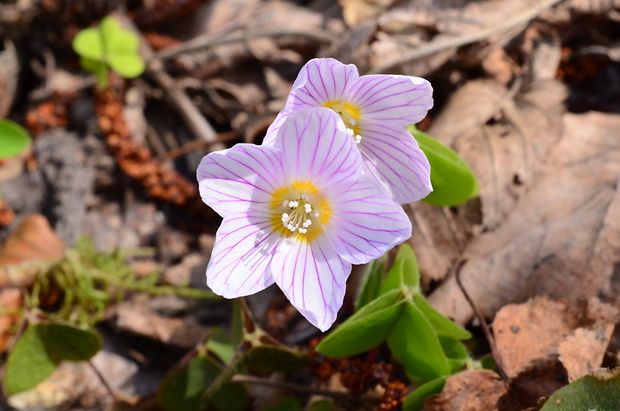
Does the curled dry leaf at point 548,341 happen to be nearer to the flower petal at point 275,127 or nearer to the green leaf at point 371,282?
the green leaf at point 371,282

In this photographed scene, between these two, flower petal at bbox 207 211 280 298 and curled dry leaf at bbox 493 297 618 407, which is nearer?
flower petal at bbox 207 211 280 298

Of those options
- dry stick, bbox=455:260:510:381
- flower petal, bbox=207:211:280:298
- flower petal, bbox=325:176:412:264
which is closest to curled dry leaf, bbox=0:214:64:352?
flower petal, bbox=207:211:280:298

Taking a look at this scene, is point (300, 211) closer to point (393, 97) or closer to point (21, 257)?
point (393, 97)

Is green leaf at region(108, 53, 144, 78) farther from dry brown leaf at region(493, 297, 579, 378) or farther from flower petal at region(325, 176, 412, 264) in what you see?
dry brown leaf at region(493, 297, 579, 378)

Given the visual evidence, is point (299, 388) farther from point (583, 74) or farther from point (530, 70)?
point (583, 74)

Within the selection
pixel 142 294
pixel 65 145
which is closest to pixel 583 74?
pixel 142 294

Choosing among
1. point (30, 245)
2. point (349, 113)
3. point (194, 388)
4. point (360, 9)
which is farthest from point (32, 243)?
point (360, 9)
